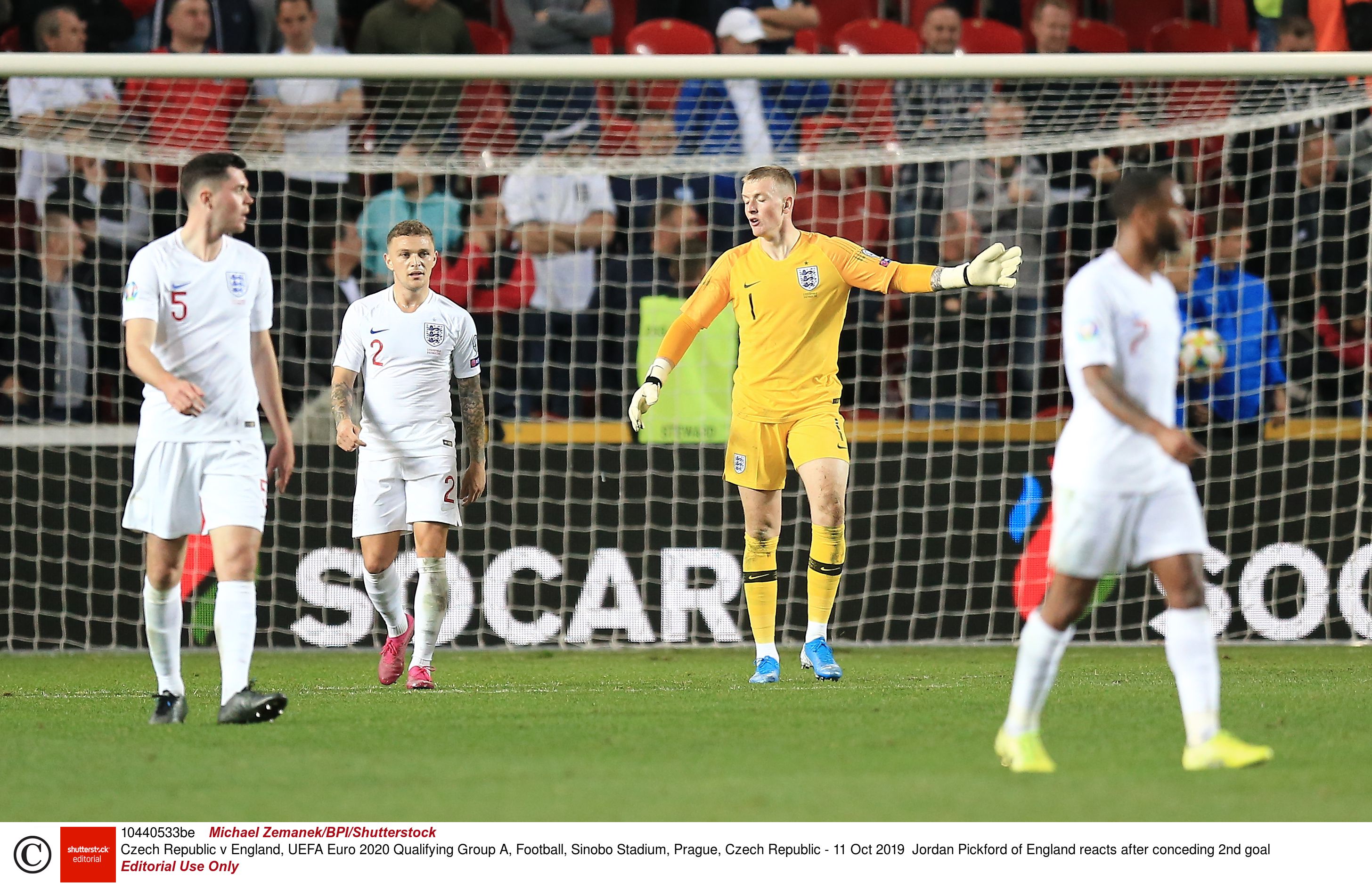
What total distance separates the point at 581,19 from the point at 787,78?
14.8 ft

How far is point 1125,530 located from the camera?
15.9ft

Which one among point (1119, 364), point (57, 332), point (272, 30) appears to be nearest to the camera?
point (1119, 364)

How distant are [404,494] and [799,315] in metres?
1.98

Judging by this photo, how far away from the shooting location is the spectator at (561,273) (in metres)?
10.8

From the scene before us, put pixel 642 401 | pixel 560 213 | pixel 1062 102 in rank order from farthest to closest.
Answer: pixel 1062 102 < pixel 560 213 < pixel 642 401

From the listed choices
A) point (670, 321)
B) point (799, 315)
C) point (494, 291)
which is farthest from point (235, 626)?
point (494, 291)

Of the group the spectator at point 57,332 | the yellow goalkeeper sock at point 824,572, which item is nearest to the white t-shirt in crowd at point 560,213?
the spectator at point 57,332

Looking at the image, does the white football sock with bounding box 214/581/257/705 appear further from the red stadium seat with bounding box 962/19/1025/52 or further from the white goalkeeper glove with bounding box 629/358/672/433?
the red stadium seat with bounding box 962/19/1025/52

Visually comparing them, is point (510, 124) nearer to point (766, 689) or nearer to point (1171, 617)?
point (766, 689)

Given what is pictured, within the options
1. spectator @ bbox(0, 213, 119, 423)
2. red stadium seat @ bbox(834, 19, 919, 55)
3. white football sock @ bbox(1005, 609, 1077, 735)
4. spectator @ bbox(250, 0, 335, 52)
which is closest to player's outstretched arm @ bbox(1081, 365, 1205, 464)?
white football sock @ bbox(1005, 609, 1077, 735)

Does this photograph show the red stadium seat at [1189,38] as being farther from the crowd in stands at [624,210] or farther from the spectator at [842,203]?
the spectator at [842,203]

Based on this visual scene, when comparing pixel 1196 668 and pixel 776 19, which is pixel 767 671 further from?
pixel 776 19

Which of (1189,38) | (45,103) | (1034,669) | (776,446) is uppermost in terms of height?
(1189,38)

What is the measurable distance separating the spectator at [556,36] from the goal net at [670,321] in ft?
0.37
